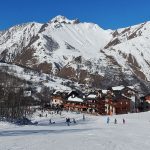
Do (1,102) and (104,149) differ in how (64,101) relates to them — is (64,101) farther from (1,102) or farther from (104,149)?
(104,149)

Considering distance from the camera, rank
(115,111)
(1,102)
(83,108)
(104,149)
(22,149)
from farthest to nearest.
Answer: (83,108) → (115,111) → (1,102) → (104,149) → (22,149)

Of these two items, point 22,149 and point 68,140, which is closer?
point 22,149

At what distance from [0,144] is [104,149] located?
34.8ft

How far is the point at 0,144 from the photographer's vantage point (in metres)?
41.8

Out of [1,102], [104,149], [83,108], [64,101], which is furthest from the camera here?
[64,101]

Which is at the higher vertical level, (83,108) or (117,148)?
(83,108)

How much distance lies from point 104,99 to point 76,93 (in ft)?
74.0

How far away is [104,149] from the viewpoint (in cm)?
4438

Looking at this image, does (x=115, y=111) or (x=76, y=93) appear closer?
(x=115, y=111)

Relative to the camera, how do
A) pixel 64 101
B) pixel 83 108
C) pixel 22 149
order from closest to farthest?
pixel 22 149 → pixel 83 108 → pixel 64 101

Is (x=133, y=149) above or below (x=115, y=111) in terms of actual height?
below

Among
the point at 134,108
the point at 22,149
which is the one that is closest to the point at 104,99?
the point at 134,108

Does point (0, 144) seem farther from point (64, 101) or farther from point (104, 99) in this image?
point (64, 101)

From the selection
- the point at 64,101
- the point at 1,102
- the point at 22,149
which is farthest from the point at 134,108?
the point at 22,149
